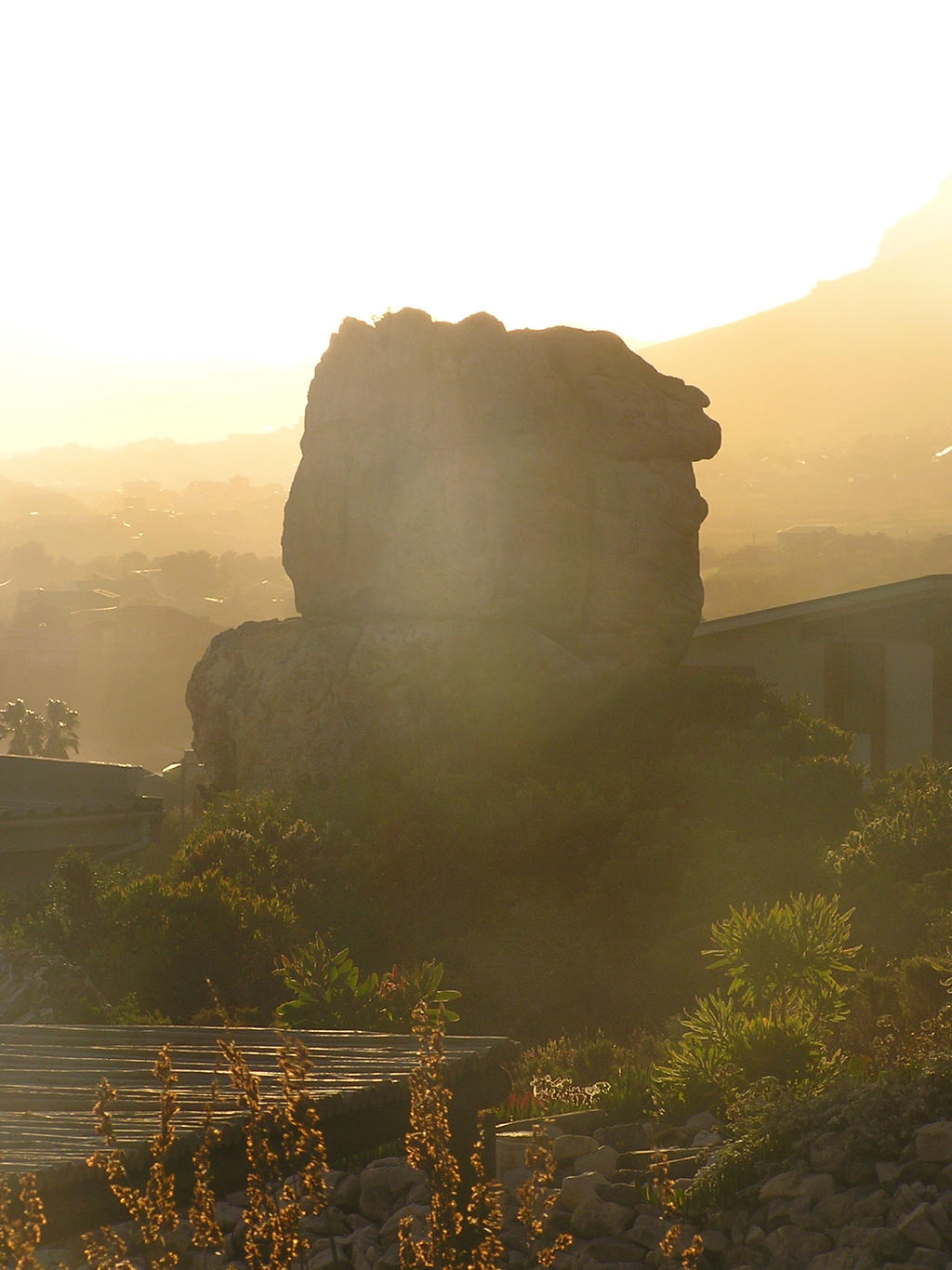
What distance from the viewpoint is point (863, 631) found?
102 feet

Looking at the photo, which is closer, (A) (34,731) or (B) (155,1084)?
(B) (155,1084)

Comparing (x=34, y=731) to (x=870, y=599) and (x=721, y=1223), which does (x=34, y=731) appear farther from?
(x=721, y=1223)

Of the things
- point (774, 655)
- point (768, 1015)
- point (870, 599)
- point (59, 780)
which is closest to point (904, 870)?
point (768, 1015)

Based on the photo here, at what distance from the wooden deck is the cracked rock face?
24.5 meters

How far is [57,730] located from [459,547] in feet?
128

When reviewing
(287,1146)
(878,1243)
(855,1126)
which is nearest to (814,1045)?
(855,1126)

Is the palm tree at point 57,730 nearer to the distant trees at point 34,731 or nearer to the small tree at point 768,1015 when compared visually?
the distant trees at point 34,731

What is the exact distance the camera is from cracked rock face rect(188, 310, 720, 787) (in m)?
31.1

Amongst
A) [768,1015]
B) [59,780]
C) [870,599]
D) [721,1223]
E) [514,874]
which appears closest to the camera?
[721,1223]

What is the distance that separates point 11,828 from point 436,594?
11108 mm

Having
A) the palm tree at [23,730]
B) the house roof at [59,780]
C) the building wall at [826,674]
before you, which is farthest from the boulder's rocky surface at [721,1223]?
the palm tree at [23,730]

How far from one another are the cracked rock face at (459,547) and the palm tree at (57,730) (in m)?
32.1

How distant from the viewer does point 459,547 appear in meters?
32.2

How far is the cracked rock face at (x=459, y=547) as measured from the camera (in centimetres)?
3109
